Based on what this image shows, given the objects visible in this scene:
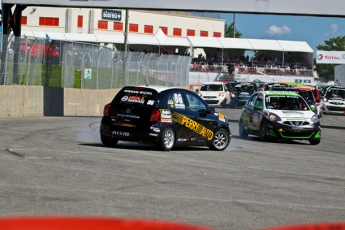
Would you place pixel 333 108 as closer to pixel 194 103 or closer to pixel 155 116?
pixel 194 103

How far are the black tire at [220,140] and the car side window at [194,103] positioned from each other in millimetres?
674

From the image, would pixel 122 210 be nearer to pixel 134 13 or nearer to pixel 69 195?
pixel 69 195

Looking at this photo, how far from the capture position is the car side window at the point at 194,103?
15.6 metres

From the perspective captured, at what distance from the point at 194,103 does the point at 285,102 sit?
218 inches

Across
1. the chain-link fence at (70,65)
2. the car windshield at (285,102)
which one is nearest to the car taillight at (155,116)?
the chain-link fence at (70,65)

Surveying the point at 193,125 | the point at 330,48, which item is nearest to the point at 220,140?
the point at 193,125

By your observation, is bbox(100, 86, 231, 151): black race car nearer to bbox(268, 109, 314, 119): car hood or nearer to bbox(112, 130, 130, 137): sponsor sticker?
bbox(112, 130, 130, 137): sponsor sticker

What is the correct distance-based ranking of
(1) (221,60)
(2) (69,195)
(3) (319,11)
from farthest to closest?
(1) (221,60)
(3) (319,11)
(2) (69,195)

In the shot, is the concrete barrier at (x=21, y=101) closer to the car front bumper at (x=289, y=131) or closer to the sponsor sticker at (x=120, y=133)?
the car front bumper at (x=289, y=131)

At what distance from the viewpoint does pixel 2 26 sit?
86.7ft

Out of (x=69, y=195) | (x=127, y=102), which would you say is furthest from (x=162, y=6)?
(x=69, y=195)

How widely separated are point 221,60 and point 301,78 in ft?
26.4

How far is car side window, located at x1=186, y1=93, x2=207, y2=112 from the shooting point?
51.2ft

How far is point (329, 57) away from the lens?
10181cm
